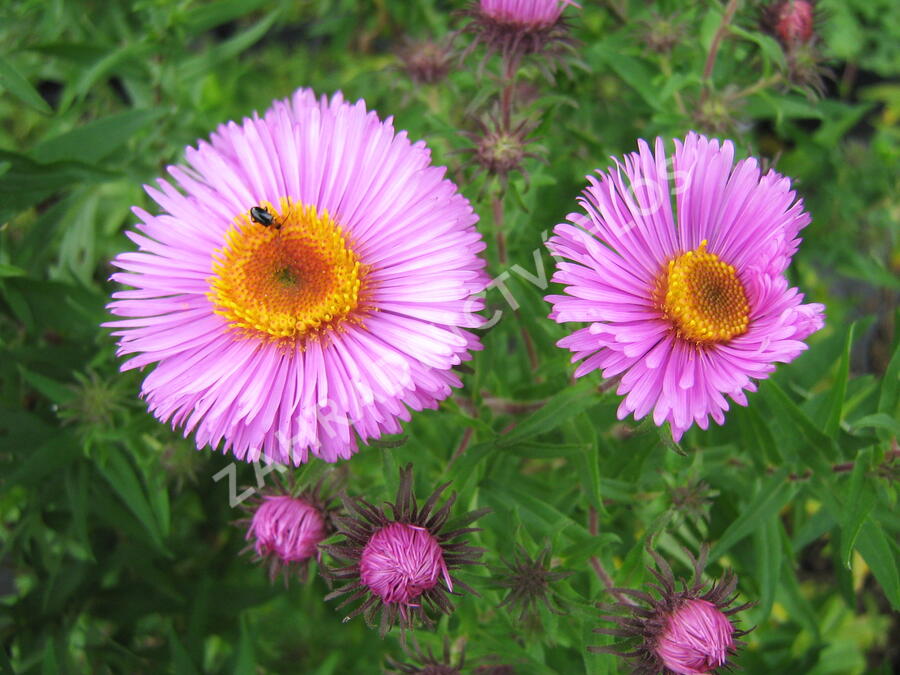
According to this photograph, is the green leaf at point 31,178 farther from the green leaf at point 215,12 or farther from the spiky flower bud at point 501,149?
the spiky flower bud at point 501,149

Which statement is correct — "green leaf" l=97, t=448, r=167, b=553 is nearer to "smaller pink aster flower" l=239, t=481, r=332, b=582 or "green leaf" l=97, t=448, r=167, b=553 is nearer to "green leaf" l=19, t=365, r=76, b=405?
"green leaf" l=19, t=365, r=76, b=405

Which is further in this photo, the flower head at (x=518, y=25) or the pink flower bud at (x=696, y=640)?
the flower head at (x=518, y=25)

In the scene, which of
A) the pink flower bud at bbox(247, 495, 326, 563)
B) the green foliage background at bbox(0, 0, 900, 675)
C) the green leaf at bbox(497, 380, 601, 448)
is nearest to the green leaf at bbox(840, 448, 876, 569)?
the green foliage background at bbox(0, 0, 900, 675)

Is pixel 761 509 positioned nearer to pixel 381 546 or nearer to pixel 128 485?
pixel 381 546

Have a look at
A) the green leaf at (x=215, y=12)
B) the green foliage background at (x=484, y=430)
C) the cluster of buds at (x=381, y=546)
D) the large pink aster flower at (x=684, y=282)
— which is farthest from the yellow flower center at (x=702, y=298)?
the green leaf at (x=215, y=12)

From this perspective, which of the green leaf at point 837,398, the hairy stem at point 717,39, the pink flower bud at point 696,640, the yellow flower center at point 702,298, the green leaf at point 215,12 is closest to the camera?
the pink flower bud at point 696,640

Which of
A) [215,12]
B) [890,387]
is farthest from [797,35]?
[215,12]
